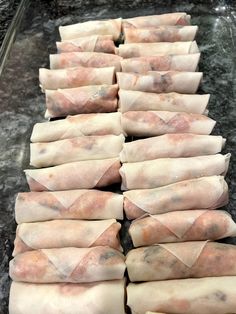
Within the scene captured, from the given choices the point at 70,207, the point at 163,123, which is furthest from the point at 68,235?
the point at 163,123

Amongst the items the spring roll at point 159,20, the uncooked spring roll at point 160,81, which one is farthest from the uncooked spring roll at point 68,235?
the spring roll at point 159,20

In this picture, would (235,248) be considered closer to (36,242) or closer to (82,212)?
(82,212)

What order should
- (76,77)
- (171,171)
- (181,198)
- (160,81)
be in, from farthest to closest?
(76,77) → (160,81) → (171,171) → (181,198)

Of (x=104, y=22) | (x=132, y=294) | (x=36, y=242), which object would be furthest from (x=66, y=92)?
(x=132, y=294)

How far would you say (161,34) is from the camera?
3197 millimetres

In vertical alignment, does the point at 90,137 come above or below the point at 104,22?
below

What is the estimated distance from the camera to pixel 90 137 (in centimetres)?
254

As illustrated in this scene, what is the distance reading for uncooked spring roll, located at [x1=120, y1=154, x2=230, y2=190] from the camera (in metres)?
2.33

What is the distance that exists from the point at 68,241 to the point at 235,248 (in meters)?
0.79

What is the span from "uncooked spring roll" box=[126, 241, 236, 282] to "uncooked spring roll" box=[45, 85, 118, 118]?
1100 millimetres

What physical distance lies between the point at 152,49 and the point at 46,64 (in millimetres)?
785

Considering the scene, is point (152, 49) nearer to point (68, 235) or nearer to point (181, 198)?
point (181, 198)

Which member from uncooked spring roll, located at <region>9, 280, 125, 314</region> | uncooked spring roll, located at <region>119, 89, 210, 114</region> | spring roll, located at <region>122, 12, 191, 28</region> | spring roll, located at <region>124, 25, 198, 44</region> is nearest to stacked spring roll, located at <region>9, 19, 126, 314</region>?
uncooked spring roll, located at <region>9, 280, 125, 314</region>

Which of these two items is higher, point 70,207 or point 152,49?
point 152,49
